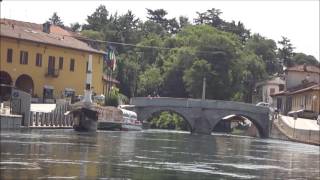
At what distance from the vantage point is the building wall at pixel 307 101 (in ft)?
397

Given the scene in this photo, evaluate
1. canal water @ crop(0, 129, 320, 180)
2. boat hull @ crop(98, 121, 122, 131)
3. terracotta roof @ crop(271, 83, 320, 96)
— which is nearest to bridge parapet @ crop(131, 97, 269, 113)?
terracotta roof @ crop(271, 83, 320, 96)

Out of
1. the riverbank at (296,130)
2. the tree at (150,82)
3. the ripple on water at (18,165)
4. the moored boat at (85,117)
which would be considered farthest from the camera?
the tree at (150,82)

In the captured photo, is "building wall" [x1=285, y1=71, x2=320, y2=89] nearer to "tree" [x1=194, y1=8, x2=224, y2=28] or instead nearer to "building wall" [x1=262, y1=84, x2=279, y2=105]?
"building wall" [x1=262, y1=84, x2=279, y2=105]

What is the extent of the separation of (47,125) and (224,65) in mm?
68341

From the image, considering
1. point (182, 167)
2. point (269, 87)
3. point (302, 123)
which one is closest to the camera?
point (182, 167)

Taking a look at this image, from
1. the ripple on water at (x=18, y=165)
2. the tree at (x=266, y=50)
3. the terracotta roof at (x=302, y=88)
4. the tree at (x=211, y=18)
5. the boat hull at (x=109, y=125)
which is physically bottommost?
the ripple on water at (x=18, y=165)

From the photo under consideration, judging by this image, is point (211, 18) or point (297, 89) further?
point (211, 18)

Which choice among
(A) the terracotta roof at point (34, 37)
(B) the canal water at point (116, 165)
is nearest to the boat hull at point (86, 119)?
(A) the terracotta roof at point (34, 37)

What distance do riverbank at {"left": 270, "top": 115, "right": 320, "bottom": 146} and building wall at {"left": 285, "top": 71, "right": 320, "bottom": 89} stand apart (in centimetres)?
2801

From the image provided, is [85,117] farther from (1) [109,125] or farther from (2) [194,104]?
(2) [194,104]

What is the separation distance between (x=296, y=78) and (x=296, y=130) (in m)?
42.5

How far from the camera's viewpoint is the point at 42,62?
9456cm

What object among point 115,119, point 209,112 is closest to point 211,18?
point 209,112

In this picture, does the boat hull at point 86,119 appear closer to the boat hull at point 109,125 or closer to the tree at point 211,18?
the boat hull at point 109,125
